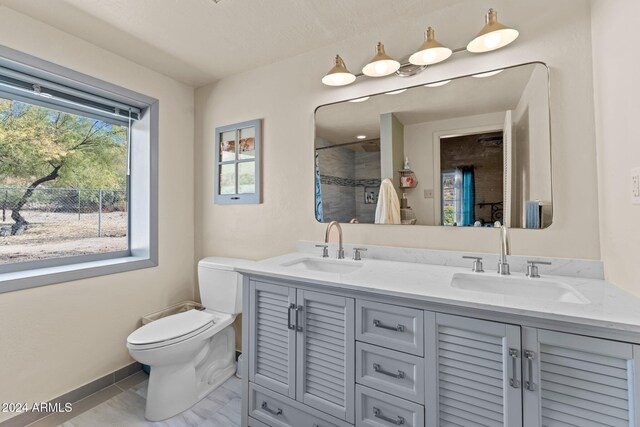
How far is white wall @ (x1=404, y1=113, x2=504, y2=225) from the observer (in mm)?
1557

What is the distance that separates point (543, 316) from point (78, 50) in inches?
110

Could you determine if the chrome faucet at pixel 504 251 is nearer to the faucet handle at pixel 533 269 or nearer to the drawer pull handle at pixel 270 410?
the faucet handle at pixel 533 269

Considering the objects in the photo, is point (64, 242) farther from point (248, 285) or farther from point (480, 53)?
point (480, 53)

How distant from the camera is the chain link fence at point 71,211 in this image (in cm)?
175

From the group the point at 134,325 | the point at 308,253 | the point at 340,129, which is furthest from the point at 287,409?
the point at 340,129

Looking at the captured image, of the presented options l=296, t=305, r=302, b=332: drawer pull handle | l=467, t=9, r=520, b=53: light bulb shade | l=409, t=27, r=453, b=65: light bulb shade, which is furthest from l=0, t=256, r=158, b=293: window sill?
l=467, t=9, r=520, b=53: light bulb shade

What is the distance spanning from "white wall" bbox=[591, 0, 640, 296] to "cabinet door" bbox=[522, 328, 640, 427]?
1.13 feet

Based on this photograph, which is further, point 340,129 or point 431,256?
point 340,129

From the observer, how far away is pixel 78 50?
183 centimetres

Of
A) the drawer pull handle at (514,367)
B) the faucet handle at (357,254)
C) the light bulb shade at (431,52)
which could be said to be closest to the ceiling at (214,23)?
the light bulb shade at (431,52)

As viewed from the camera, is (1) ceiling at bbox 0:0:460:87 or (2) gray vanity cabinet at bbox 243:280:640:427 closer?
(2) gray vanity cabinet at bbox 243:280:640:427

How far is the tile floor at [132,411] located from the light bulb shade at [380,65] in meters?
2.19

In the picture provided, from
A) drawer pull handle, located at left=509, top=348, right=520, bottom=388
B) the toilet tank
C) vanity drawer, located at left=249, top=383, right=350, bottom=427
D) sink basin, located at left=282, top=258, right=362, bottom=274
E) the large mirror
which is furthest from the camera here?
the toilet tank

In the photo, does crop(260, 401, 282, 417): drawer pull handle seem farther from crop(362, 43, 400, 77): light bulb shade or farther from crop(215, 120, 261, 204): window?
crop(362, 43, 400, 77): light bulb shade
